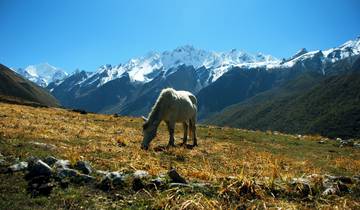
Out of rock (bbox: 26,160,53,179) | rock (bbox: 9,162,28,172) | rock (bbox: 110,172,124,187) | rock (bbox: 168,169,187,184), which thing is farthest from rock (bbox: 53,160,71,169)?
rock (bbox: 168,169,187,184)

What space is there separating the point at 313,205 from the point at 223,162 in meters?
9.03

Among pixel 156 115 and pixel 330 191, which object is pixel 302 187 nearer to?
pixel 330 191

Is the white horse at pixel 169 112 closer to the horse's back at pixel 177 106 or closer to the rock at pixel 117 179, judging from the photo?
the horse's back at pixel 177 106

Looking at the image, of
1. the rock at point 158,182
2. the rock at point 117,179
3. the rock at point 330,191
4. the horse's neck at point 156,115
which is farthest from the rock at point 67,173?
the horse's neck at point 156,115

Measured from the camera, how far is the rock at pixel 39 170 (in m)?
13.4

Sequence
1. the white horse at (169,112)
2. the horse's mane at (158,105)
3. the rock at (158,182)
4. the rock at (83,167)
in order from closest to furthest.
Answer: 1. the rock at (158,182)
2. the rock at (83,167)
3. the white horse at (169,112)
4. the horse's mane at (158,105)

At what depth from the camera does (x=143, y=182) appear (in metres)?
13.5

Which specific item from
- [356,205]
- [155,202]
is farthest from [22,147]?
[356,205]

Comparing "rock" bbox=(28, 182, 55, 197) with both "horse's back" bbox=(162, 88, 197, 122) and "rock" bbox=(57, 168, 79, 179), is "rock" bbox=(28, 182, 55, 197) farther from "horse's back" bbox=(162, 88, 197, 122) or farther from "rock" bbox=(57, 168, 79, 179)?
"horse's back" bbox=(162, 88, 197, 122)

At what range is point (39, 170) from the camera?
1341 centimetres

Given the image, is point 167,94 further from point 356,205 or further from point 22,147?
point 356,205

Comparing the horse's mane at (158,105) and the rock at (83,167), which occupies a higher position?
the horse's mane at (158,105)

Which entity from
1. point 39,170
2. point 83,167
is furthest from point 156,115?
point 39,170

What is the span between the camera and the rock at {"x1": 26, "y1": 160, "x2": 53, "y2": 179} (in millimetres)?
13367
